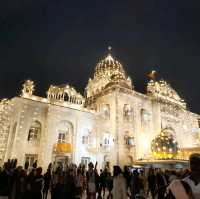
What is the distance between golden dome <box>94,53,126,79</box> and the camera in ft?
160

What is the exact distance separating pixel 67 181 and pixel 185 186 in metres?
5.41

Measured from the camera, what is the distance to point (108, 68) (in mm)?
49500

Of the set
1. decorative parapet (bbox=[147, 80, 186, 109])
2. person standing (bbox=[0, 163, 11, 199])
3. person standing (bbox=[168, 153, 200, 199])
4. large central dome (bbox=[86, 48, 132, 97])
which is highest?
large central dome (bbox=[86, 48, 132, 97])

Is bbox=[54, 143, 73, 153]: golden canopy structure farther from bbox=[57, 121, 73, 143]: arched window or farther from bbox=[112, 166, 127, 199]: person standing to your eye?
bbox=[112, 166, 127, 199]: person standing

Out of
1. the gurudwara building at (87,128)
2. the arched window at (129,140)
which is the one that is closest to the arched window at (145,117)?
the gurudwara building at (87,128)

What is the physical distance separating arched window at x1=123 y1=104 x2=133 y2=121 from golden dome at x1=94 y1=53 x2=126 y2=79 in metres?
14.0

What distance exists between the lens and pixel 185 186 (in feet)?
8.20

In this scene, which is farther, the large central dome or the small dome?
the large central dome

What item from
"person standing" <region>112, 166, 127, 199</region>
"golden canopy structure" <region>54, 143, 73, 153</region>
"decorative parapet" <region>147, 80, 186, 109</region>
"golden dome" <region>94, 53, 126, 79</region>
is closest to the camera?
"person standing" <region>112, 166, 127, 199</region>

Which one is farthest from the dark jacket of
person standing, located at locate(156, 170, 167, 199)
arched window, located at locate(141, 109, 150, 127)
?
arched window, located at locate(141, 109, 150, 127)

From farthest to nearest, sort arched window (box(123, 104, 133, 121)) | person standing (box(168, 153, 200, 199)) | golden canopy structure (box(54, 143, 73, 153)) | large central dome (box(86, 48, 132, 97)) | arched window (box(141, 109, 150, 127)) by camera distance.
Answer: large central dome (box(86, 48, 132, 97)), arched window (box(141, 109, 150, 127)), arched window (box(123, 104, 133, 121)), golden canopy structure (box(54, 143, 73, 153)), person standing (box(168, 153, 200, 199))

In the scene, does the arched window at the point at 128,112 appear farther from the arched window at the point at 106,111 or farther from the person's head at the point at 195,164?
the person's head at the point at 195,164

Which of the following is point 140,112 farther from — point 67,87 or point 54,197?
point 54,197

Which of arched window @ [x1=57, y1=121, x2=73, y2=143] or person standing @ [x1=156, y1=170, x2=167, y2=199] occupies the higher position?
arched window @ [x1=57, y1=121, x2=73, y2=143]
